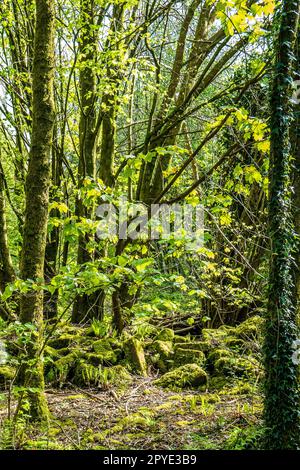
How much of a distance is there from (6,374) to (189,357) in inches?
108

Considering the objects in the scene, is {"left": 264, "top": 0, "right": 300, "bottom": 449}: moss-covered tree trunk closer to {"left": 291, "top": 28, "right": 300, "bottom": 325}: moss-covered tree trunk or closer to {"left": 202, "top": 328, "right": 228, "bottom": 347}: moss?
{"left": 291, "top": 28, "right": 300, "bottom": 325}: moss-covered tree trunk

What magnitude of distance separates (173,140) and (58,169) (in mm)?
2241

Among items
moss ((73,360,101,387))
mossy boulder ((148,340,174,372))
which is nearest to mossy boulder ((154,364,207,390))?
mossy boulder ((148,340,174,372))

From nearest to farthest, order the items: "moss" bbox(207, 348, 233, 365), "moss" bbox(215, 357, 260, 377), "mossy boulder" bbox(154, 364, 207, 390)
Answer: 1. "moss" bbox(215, 357, 260, 377)
2. "mossy boulder" bbox(154, 364, 207, 390)
3. "moss" bbox(207, 348, 233, 365)

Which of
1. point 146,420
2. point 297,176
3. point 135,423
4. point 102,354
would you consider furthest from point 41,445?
point 297,176

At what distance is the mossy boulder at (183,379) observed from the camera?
6038 mm

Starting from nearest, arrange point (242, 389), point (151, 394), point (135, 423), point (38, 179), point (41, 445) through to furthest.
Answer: point (41, 445), point (38, 179), point (135, 423), point (242, 389), point (151, 394)

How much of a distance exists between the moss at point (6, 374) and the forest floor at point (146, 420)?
551 millimetres

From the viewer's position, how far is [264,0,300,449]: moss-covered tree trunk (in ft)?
12.1

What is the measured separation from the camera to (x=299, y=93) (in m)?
4.12

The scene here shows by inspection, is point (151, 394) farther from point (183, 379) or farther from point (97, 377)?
point (97, 377)

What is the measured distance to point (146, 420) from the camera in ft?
15.1

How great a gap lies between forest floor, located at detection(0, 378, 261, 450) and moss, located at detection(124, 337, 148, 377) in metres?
0.60

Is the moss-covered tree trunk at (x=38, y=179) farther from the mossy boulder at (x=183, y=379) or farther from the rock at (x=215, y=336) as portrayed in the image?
the rock at (x=215, y=336)
